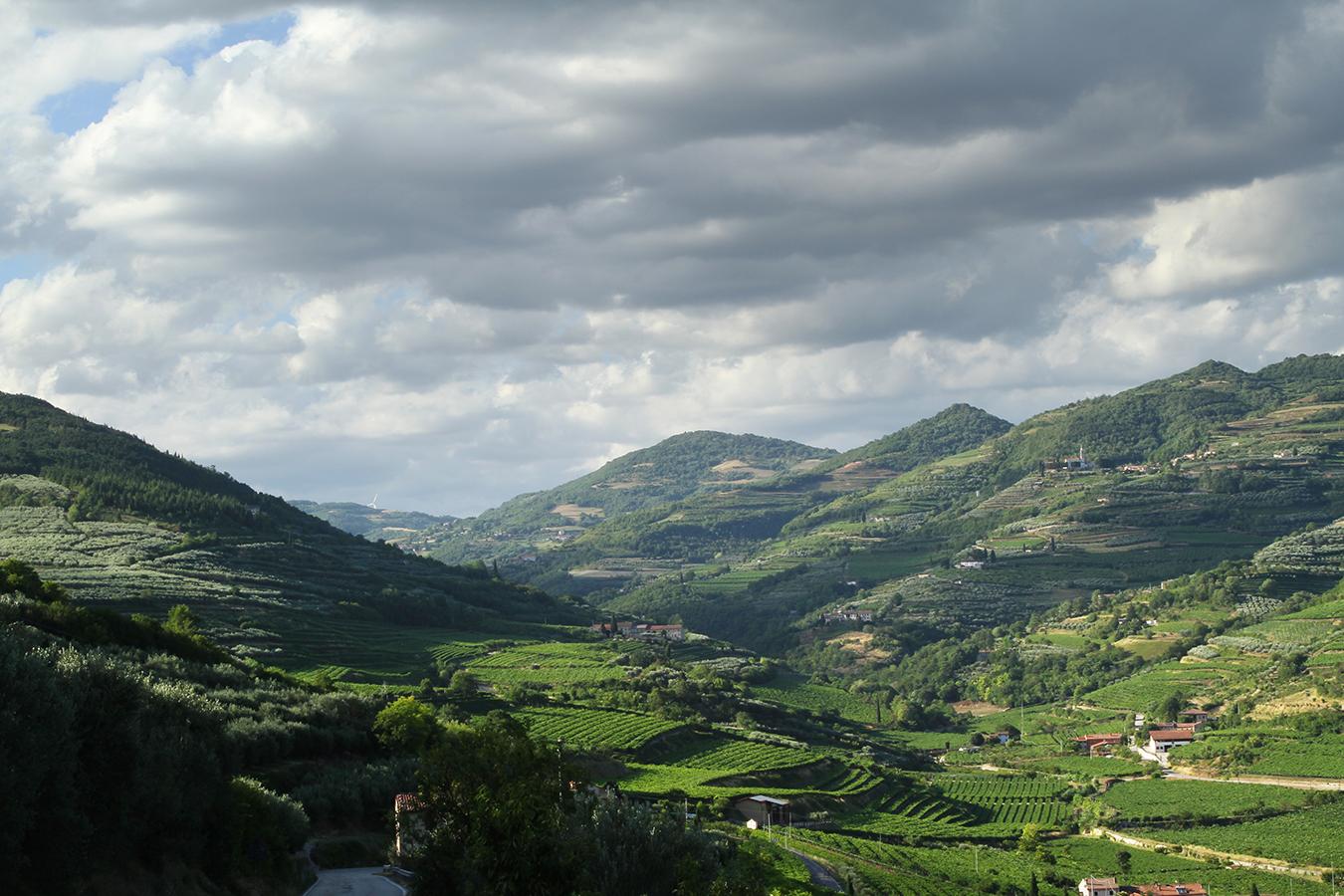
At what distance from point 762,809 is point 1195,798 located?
54398 millimetres

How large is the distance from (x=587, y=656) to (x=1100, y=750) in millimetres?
61167

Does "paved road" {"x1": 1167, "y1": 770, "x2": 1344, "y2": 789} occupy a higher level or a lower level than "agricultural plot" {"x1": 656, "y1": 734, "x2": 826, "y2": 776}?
lower

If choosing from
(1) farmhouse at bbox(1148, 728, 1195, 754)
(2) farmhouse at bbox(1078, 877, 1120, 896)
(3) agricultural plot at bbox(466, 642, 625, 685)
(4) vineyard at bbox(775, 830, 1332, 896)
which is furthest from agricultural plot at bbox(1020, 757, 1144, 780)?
(3) agricultural plot at bbox(466, 642, 625, 685)

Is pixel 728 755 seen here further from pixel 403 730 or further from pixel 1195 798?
pixel 403 730

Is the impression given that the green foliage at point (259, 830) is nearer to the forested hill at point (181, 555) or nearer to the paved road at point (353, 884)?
the paved road at point (353, 884)

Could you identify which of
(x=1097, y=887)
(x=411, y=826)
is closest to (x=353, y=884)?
(x=411, y=826)

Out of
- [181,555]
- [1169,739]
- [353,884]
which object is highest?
[181,555]

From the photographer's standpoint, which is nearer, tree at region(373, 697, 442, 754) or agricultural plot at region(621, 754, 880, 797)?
tree at region(373, 697, 442, 754)

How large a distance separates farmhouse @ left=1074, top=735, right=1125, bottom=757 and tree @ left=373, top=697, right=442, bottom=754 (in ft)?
359

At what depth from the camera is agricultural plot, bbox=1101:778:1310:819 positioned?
391 feet

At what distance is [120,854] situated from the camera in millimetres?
34344

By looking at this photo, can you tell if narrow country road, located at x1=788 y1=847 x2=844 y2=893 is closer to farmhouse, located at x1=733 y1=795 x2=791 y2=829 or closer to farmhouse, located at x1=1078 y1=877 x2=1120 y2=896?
farmhouse, located at x1=733 y1=795 x2=791 y2=829

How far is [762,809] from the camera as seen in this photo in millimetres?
92125

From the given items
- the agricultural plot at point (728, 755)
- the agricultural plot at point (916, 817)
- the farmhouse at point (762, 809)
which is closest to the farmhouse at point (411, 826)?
the farmhouse at point (762, 809)
